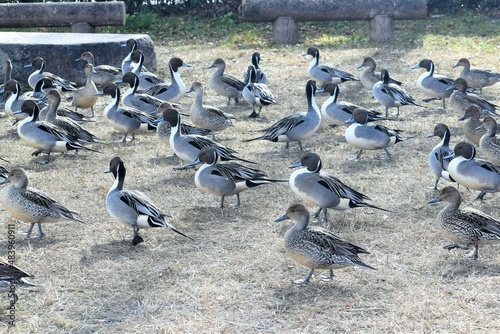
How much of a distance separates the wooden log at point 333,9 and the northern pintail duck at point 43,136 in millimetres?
7020

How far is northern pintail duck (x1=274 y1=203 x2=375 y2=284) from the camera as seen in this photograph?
5473mm

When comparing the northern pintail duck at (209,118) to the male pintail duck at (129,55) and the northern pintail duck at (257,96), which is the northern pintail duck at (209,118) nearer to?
the northern pintail duck at (257,96)

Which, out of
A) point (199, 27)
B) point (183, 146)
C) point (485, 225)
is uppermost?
point (485, 225)

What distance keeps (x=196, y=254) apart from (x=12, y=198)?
1.58 metres

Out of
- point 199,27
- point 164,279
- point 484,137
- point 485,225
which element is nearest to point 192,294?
point 164,279

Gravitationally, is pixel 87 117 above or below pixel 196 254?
below

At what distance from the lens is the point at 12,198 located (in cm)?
641

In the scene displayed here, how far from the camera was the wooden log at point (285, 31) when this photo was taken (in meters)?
15.1

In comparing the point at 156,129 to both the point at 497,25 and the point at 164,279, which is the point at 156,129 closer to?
the point at 164,279

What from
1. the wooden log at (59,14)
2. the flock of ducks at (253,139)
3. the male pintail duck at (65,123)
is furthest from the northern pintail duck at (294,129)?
the wooden log at (59,14)

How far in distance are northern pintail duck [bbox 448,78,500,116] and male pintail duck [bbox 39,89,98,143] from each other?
14.4 feet

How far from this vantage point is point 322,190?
671 centimetres

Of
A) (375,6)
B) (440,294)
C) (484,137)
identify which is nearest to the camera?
(440,294)

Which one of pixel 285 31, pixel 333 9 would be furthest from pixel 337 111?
pixel 285 31
